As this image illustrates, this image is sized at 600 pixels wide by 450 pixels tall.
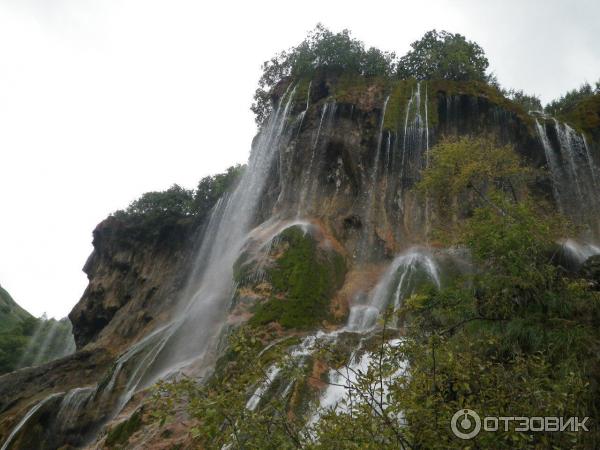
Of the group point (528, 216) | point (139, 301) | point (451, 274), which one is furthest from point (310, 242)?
point (139, 301)

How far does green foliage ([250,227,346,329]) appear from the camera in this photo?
16.8 metres

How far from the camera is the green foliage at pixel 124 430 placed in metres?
13.5

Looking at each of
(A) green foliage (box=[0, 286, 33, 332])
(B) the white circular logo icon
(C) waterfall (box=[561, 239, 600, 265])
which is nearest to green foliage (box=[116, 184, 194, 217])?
(C) waterfall (box=[561, 239, 600, 265])

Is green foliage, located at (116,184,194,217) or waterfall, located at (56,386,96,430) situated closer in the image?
waterfall, located at (56,386,96,430)

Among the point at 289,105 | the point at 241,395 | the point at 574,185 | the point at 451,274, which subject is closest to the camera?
the point at 241,395

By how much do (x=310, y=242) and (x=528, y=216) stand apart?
10088mm

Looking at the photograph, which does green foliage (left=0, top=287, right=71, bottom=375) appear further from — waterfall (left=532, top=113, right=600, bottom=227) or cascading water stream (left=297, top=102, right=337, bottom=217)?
waterfall (left=532, top=113, right=600, bottom=227)

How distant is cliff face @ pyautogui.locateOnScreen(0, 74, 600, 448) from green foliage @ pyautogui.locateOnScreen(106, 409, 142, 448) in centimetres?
130

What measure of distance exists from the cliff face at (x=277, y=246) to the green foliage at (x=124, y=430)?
1.30m

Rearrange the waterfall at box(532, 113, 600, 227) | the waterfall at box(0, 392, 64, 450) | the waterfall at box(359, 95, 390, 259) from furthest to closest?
the waterfall at box(532, 113, 600, 227), the waterfall at box(359, 95, 390, 259), the waterfall at box(0, 392, 64, 450)

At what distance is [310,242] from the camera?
20.4 metres

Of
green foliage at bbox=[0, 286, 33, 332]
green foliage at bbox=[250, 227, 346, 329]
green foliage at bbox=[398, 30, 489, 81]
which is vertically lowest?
green foliage at bbox=[250, 227, 346, 329]

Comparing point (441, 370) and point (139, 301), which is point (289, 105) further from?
point (441, 370)

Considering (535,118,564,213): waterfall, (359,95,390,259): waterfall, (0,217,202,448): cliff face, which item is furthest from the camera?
(535,118,564,213): waterfall
